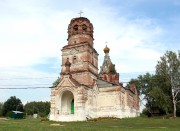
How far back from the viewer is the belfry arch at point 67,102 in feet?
141

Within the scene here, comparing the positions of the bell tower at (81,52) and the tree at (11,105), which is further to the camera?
the tree at (11,105)

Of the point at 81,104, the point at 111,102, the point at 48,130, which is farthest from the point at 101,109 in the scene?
Result: the point at 48,130

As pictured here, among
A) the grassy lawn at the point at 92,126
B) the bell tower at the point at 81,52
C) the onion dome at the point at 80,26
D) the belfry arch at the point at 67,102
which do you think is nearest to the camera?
the grassy lawn at the point at 92,126

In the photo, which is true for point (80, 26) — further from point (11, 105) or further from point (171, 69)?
point (11, 105)

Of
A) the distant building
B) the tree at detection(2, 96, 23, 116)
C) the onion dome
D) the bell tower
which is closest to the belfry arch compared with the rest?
the distant building

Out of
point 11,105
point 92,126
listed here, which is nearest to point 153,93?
point 92,126

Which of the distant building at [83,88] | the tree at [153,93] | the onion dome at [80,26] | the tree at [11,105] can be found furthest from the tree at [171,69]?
the tree at [11,105]

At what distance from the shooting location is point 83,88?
132 feet

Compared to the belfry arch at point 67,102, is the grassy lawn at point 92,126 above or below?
below

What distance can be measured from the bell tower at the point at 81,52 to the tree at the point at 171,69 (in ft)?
36.3

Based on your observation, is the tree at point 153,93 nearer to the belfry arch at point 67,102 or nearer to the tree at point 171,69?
the tree at point 171,69

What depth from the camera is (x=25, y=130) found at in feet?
64.7

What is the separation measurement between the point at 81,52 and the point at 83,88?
7.15m

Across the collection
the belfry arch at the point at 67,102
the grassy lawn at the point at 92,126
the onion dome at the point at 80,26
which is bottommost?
the grassy lawn at the point at 92,126
